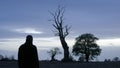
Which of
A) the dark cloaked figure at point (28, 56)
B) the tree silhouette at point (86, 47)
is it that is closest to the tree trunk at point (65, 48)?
the tree silhouette at point (86, 47)

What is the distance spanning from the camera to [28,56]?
50.0 feet

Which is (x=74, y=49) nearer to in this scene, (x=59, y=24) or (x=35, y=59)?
(x=59, y=24)

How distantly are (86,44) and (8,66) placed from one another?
50.7 m

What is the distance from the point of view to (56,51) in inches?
3095

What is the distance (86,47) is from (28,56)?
232 feet

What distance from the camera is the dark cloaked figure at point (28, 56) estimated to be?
1512 cm

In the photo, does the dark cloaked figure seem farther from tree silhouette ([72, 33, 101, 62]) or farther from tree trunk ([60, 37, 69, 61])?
tree silhouette ([72, 33, 101, 62])

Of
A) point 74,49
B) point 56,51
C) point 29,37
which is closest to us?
point 29,37

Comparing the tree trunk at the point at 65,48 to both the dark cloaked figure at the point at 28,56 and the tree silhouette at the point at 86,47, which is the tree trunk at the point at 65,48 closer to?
the tree silhouette at the point at 86,47

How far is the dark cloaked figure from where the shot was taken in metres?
15.1

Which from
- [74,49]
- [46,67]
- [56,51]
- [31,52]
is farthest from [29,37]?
[74,49]

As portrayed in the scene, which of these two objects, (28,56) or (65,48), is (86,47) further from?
(28,56)

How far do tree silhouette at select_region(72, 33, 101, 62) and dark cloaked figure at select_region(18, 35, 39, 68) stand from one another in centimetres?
6799

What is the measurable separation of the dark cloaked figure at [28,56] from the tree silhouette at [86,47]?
2677 inches
